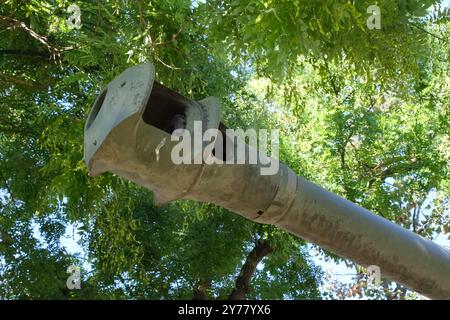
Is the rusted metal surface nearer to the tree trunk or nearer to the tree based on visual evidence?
the tree

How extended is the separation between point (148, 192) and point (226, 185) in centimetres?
1027

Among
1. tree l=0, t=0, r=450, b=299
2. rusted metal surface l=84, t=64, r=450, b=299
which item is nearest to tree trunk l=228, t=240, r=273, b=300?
tree l=0, t=0, r=450, b=299

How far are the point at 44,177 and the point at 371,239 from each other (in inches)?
272

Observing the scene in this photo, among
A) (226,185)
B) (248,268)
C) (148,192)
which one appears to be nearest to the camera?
(226,185)

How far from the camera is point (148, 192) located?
1230 centimetres

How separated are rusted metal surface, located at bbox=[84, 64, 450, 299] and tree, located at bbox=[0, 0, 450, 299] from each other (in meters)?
2.47

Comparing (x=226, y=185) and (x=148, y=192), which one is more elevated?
(x=148, y=192)

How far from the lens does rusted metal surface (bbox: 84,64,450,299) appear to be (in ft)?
6.28

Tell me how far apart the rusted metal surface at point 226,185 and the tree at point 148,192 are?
97.2 inches

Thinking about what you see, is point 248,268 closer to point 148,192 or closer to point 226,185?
point 148,192

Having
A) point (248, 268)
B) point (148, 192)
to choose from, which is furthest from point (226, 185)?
point (248, 268)

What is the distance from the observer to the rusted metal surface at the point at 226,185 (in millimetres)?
1913
